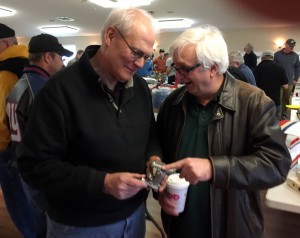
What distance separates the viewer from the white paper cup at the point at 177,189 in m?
1.05

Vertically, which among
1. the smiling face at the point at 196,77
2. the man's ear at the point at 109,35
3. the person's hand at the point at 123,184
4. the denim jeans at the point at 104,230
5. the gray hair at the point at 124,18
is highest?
the gray hair at the point at 124,18

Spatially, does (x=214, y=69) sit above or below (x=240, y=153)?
above

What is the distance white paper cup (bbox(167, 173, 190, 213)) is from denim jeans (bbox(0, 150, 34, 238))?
1.43 m

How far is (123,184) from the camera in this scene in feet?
3.03

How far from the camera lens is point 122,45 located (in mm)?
1042

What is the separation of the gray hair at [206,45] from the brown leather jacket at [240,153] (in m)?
0.12

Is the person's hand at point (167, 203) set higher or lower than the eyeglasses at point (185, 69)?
lower

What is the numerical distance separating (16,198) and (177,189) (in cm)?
161

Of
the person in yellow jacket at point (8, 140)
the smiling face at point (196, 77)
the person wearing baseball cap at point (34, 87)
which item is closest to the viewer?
the smiling face at point (196, 77)

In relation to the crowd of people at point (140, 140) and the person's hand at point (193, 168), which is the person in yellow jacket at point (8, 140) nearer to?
the crowd of people at point (140, 140)

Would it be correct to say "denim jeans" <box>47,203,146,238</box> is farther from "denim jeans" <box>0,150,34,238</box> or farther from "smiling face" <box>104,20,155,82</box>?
"denim jeans" <box>0,150,34,238</box>

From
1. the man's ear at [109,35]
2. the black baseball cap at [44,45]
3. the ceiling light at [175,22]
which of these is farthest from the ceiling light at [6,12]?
the man's ear at [109,35]

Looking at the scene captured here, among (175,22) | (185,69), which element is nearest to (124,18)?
(185,69)

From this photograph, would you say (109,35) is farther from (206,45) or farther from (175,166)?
A: (175,166)
